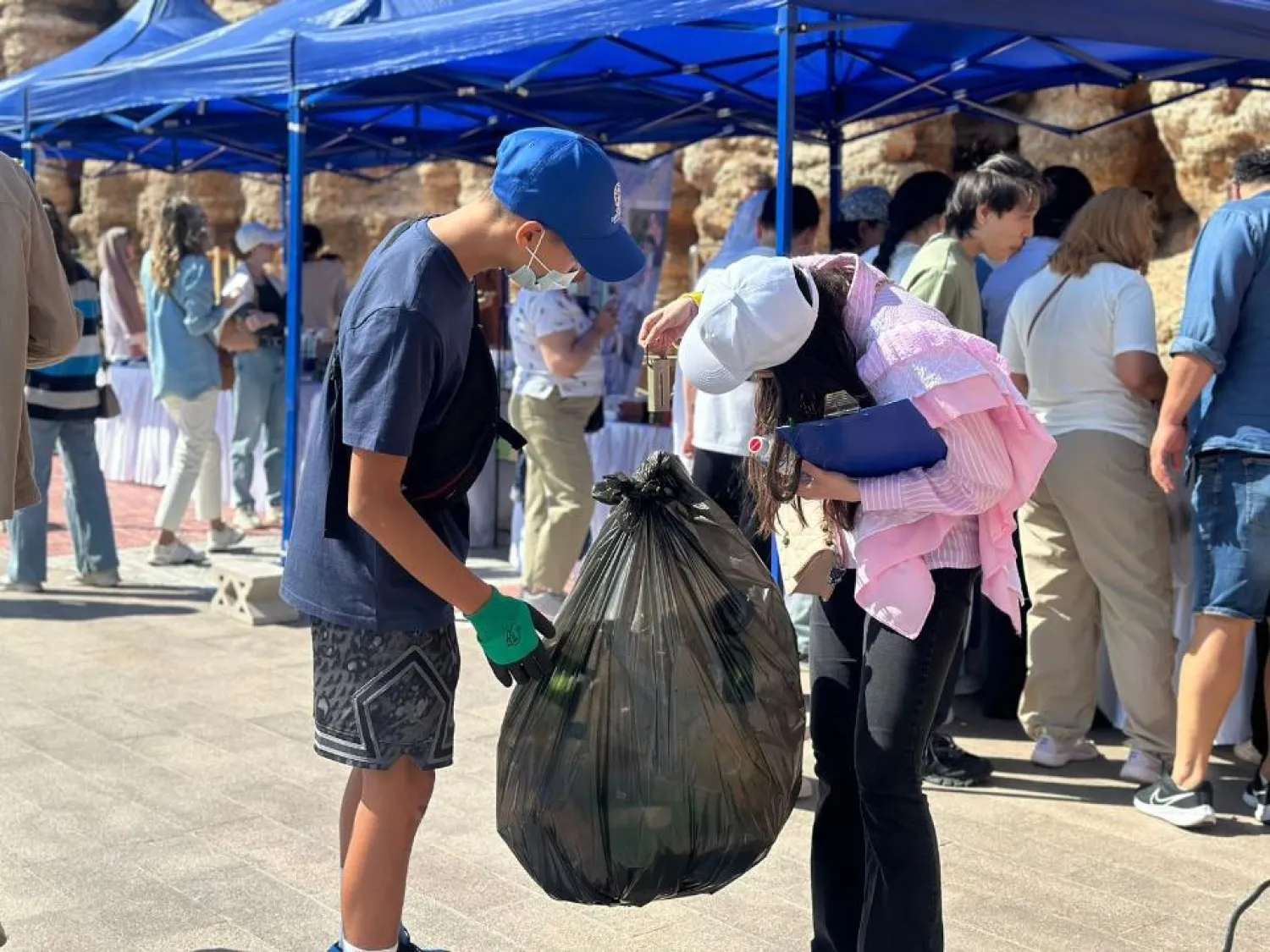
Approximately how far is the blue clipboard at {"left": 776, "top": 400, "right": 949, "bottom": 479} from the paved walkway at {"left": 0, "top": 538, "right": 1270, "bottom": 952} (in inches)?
50.2

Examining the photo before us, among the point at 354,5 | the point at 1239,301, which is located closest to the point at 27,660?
the point at 354,5

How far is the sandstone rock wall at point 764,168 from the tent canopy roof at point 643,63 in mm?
615

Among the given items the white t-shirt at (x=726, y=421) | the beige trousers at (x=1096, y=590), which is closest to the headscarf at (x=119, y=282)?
the white t-shirt at (x=726, y=421)

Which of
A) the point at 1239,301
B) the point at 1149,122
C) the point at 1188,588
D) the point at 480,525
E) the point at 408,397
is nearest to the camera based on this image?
the point at 408,397

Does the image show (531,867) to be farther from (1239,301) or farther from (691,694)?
(1239,301)

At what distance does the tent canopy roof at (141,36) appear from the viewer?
396 inches

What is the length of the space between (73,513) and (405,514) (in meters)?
5.36

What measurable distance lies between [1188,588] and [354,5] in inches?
191

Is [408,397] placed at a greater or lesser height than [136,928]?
greater

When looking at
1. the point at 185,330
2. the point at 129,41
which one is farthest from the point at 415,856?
the point at 129,41

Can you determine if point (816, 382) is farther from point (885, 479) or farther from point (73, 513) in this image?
point (73, 513)

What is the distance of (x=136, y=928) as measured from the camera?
334 centimetres

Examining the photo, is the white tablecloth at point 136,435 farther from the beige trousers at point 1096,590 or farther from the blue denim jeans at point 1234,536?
the blue denim jeans at point 1234,536

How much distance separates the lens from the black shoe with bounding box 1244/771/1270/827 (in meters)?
4.21
